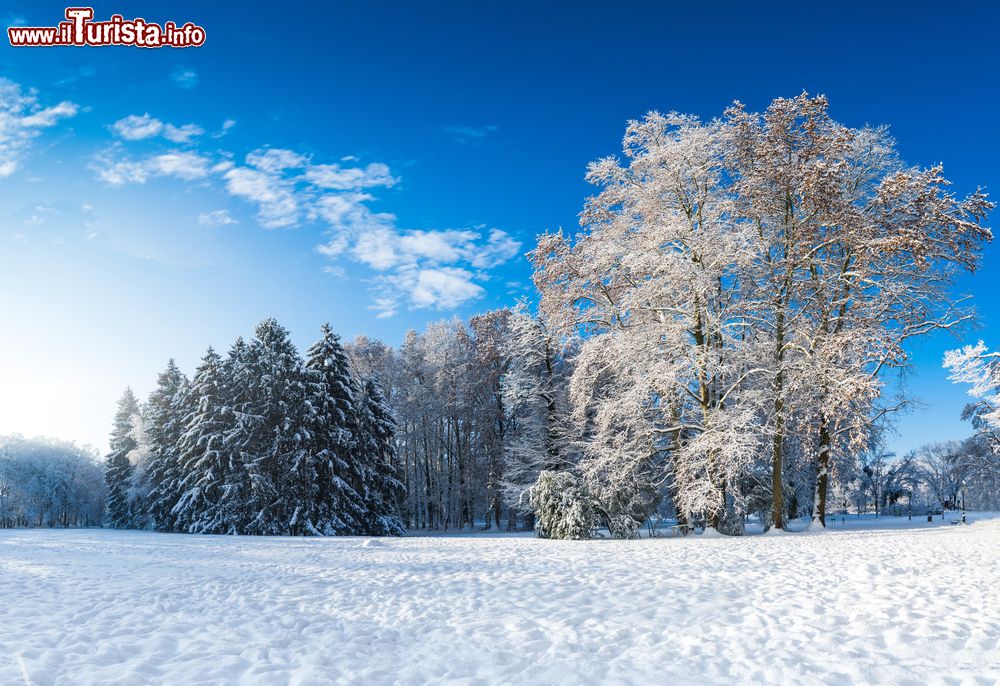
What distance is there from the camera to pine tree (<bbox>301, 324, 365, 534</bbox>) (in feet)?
96.7

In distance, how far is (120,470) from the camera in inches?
1790

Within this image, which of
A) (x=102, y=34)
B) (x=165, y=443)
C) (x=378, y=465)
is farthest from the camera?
(x=165, y=443)

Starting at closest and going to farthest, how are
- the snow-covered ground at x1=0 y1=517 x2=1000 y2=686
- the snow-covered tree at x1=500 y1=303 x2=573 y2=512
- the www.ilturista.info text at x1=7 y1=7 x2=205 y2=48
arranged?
1. the snow-covered ground at x1=0 y1=517 x2=1000 y2=686
2. the www.ilturista.info text at x1=7 y1=7 x2=205 y2=48
3. the snow-covered tree at x1=500 y1=303 x2=573 y2=512

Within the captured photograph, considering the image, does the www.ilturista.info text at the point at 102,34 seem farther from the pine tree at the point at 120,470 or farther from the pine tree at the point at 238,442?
the pine tree at the point at 120,470

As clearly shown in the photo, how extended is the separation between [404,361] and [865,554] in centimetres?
3353

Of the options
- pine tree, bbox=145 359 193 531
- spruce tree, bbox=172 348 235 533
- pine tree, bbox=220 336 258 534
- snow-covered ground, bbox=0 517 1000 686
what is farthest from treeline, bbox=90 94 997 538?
pine tree, bbox=145 359 193 531

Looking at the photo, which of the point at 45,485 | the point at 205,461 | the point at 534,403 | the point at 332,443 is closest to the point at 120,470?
the point at 205,461

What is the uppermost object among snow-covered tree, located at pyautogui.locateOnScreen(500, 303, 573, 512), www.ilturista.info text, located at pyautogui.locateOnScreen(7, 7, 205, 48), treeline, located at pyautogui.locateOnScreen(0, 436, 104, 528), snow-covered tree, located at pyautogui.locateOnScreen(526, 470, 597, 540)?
www.ilturista.info text, located at pyautogui.locateOnScreen(7, 7, 205, 48)

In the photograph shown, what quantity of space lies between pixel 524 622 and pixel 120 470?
4938 cm

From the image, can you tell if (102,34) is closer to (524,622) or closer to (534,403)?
(524,622)

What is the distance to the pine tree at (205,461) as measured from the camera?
30031mm

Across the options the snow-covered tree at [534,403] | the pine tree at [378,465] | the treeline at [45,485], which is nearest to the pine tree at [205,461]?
the pine tree at [378,465]

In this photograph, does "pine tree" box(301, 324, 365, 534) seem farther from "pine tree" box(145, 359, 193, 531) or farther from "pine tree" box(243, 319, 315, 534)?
"pine tree" box(145, 359, 193, 531)

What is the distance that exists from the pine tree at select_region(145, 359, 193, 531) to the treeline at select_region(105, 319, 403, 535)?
0.38ft
